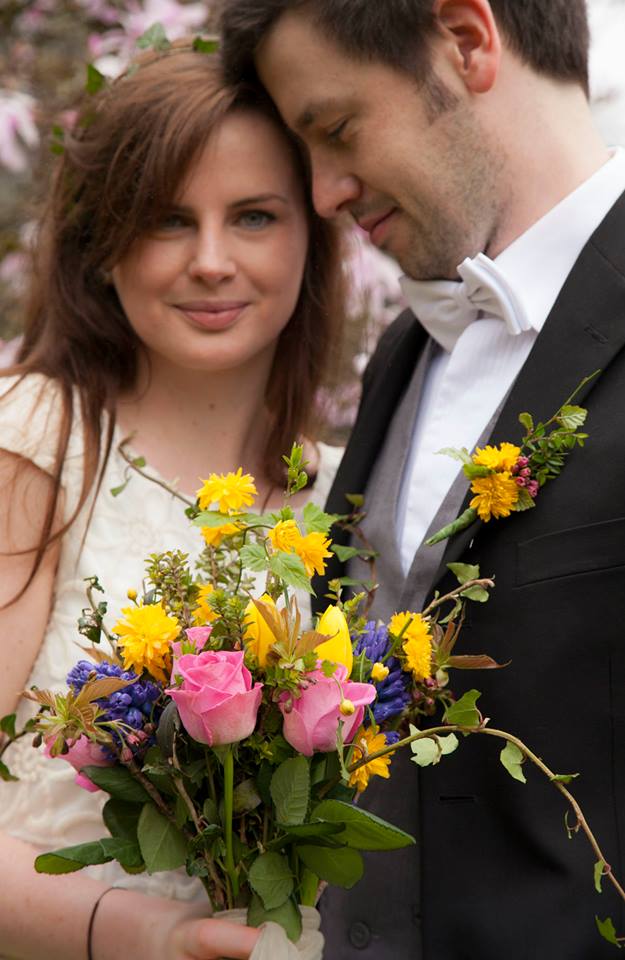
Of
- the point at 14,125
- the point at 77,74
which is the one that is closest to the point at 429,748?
the point at 14,125

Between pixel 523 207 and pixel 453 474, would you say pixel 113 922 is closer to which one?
pixel 453 474

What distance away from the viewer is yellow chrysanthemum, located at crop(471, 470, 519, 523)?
1.91 meters

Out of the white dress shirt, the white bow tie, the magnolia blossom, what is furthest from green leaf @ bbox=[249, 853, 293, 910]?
the magnolia blossom

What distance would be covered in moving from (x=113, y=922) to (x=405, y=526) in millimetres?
871

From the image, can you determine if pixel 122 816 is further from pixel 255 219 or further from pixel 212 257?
pixel 255 219

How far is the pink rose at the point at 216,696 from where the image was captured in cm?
152

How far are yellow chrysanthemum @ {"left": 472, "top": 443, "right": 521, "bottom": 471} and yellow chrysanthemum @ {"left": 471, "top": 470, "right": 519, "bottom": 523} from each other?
0.01 m

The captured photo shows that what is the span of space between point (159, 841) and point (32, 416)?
3.68 feet

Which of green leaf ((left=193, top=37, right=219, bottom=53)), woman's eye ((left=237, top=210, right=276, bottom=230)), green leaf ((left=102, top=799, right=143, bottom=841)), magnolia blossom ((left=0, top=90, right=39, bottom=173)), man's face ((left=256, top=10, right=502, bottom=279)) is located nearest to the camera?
green leaf ((left=102, top=799, right=143, bottom=841))

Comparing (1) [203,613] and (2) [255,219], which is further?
(2) [255,219]

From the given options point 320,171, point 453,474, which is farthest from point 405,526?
point 320,171

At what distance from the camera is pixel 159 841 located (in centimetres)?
167

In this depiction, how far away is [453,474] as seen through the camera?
226cm

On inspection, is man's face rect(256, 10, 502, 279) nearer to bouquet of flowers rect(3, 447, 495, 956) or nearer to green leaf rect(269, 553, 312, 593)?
bouquet of flowers rect(3, 447, 495, 956)
